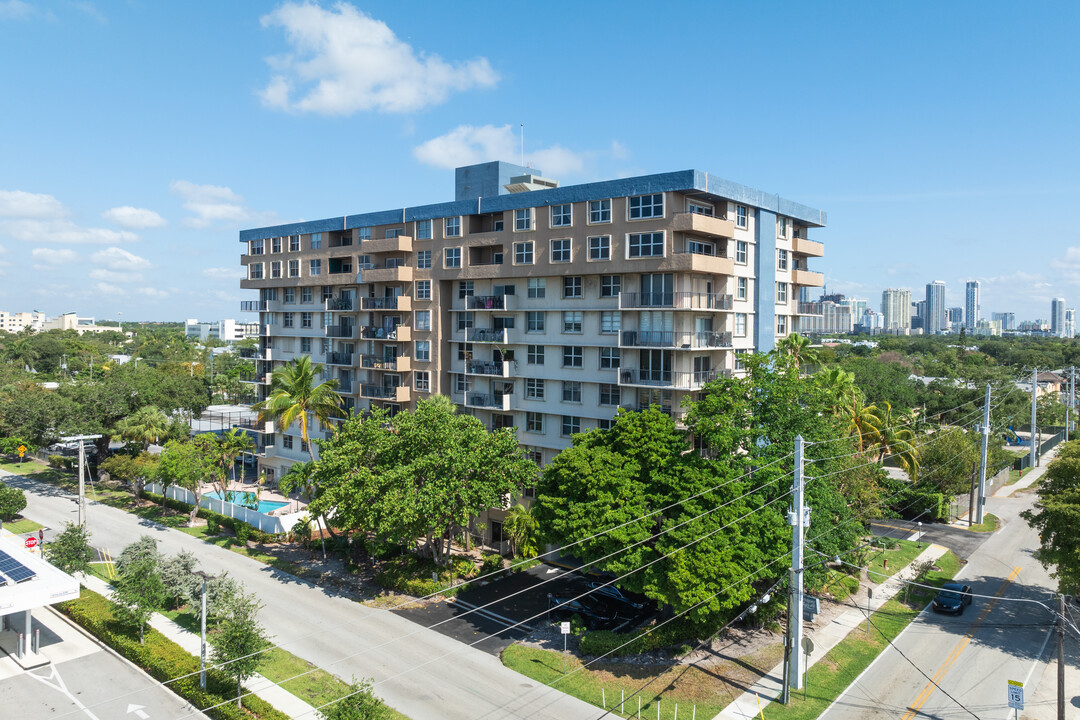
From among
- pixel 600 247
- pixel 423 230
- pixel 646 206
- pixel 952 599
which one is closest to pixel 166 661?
pixel 600 247

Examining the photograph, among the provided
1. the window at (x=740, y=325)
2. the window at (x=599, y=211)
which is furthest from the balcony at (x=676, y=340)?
the window at (x=599, y=211)

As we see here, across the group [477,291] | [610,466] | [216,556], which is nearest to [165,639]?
[216,556]

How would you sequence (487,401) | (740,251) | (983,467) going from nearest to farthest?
(740,251) < (487,401) < (983,467)

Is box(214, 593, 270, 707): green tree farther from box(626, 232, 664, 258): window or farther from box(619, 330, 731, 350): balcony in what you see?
box(626, 232, 664, 258): window

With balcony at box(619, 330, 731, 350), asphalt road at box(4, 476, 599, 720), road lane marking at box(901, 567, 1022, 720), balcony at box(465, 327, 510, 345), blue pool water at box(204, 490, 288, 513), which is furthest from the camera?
blue pool water at box(204, 490, 288, 513)

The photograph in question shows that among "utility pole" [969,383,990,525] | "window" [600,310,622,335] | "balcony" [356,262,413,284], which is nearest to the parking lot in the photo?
"window" [600,310,622,335]

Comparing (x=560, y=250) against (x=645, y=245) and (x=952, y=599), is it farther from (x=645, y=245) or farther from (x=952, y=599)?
(x=952, y=599)

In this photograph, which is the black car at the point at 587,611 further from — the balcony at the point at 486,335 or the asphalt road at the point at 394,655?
the balcony at the point at 486,335
